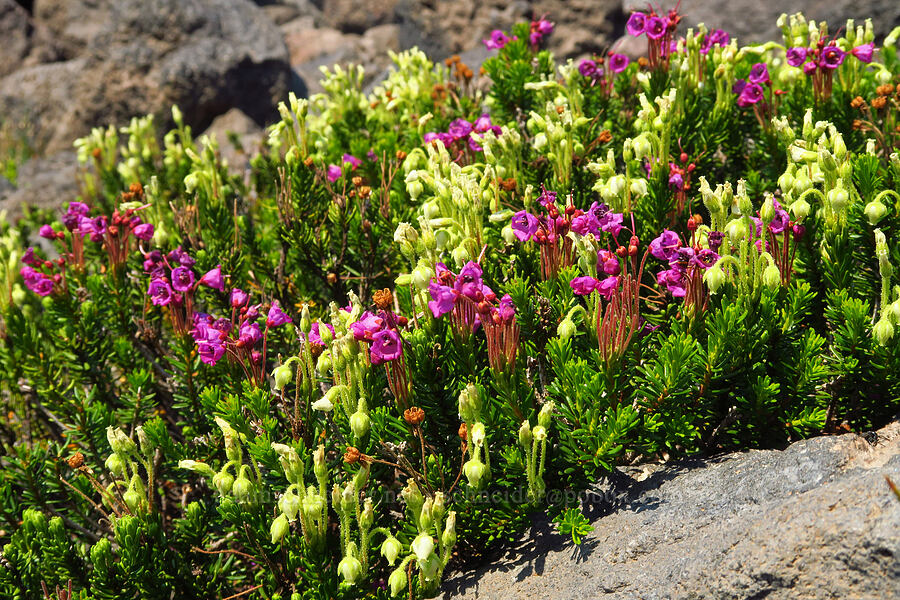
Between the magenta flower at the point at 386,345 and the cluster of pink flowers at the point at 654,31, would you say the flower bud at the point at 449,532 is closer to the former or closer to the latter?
the magenta flower at the point at 386,345

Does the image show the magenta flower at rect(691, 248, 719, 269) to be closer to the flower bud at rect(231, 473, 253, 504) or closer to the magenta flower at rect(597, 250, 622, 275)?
the magenta flower at rect(597, 250, 622, 275)

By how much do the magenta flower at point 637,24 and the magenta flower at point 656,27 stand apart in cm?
2

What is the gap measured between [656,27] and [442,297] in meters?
2.15

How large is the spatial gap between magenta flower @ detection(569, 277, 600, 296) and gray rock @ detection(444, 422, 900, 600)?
663 millimetres

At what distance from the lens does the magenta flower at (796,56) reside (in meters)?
3.48

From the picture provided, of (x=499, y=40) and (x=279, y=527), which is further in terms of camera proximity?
(x=499, y=40)

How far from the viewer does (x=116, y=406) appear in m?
3.60

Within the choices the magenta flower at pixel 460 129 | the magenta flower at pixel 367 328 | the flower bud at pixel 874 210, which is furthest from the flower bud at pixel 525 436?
the magenta flower at pixel 460 129

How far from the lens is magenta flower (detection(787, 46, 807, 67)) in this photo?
3.48 meters

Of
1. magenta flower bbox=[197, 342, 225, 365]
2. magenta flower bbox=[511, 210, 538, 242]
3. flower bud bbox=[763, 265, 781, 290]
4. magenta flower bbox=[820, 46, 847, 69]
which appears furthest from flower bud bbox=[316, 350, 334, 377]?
magenta flower bbox=[820, 46, 847, 69]

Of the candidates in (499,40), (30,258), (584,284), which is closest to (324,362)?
(584,284)

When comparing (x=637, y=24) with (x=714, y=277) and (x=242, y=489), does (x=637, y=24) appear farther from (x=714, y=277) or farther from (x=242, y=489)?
(x=242, y=489)

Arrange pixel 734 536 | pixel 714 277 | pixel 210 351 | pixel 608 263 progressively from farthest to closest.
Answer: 1. pixel 210 351
2. pixel 608 263
3. pixel 714 277
4. pixel 734 536

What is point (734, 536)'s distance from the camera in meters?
2.07
